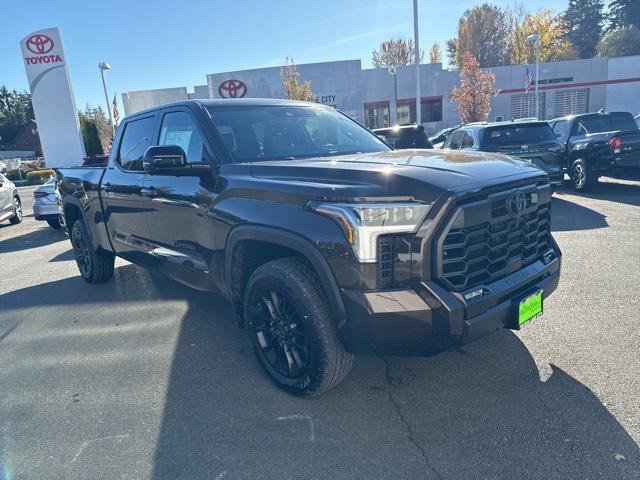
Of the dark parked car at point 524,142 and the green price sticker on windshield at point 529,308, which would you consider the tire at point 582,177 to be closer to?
the dark parked car at point 524,142

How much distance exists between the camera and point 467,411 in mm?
2779

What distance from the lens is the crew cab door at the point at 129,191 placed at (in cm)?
435

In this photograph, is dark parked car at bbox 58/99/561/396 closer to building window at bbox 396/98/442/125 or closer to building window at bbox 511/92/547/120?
building window at bbox 396/98/442/125

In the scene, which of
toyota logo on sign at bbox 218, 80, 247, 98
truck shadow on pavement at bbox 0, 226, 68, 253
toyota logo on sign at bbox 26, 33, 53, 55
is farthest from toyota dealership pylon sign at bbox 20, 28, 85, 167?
truck shadow on pavement at bbox 0, 226, 68, 253

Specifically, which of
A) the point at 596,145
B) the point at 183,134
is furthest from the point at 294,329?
the point at 596,145

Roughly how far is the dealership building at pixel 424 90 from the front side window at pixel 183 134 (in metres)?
26.5

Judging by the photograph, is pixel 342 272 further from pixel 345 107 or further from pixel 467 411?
pixel 345 107

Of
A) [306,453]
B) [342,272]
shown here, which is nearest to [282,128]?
[342,272]

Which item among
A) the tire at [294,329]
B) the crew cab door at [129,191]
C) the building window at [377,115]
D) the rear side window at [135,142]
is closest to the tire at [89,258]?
the crew cab door at [129,191]

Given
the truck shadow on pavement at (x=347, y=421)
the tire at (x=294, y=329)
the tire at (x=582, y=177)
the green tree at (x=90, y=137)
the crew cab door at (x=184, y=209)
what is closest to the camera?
the truck shadow on pavement at (x=347, y=421)

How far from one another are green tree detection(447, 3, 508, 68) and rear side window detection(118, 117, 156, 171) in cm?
6539

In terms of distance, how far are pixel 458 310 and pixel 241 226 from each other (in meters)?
1.46

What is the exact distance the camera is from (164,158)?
3.21 meters

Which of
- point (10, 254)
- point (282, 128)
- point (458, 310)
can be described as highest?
point (282, 128)
